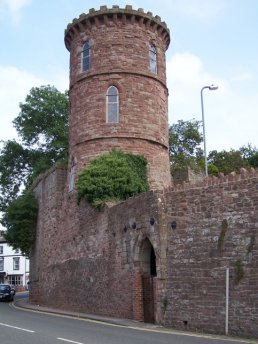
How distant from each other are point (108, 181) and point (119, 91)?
5733 mm

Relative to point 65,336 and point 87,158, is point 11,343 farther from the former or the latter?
point 87,158

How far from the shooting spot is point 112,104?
25672mm

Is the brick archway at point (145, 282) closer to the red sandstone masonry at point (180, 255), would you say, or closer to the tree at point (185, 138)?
the red sandstone masonry at point (180, 255)

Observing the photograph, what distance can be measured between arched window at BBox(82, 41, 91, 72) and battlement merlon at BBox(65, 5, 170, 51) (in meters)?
1.06

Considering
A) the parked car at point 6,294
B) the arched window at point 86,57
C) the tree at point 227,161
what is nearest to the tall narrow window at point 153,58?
the arched window at point 86,57

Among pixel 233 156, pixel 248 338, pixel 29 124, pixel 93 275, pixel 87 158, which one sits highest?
pixel 29 124

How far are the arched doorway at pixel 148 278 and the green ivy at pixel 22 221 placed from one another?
15.4 m

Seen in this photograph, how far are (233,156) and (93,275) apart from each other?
20228 millimetres

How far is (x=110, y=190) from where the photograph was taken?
2234 centimetres

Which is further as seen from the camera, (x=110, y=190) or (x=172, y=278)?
(x=110, y=190)

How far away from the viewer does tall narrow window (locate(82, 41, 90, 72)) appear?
87.4 ft

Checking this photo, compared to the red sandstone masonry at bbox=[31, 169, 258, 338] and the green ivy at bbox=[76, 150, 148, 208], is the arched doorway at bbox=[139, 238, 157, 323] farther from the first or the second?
the green ivy at bbox=[76, 150, 148, 208]

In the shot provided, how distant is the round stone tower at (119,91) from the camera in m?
25.3

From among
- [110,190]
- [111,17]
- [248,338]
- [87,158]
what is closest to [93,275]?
[110,190]
